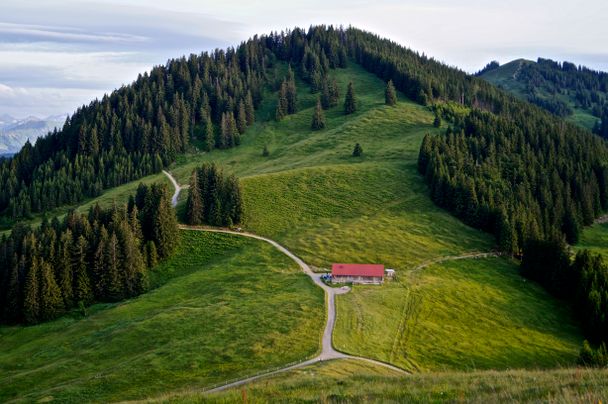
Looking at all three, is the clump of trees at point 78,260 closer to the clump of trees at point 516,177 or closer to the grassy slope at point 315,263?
the grassy slope at point 315,263

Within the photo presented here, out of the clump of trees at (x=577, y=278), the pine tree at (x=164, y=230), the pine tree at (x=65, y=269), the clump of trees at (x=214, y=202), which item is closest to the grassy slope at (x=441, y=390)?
the clump of trees at (x=577, y=278)

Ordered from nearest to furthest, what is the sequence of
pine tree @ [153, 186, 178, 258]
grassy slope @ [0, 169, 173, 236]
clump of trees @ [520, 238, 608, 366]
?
clump of trees @ [520, 238, 608, 366] < pine tree @ [153, 186, 178, 258] < grassy slope @ [0, 169, 173, 236]

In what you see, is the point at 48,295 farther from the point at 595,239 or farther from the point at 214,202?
the point at 595,239

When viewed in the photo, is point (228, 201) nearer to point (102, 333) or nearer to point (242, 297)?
point (242, 297)

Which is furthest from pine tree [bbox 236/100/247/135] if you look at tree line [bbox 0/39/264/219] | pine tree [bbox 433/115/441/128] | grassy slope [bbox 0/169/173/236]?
pine tree [bbox 433/115/441/128]

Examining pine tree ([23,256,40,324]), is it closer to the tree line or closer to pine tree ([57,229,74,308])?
pine tree ([57,229,74,308])

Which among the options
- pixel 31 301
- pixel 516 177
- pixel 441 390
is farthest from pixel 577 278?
pixel 31 301
